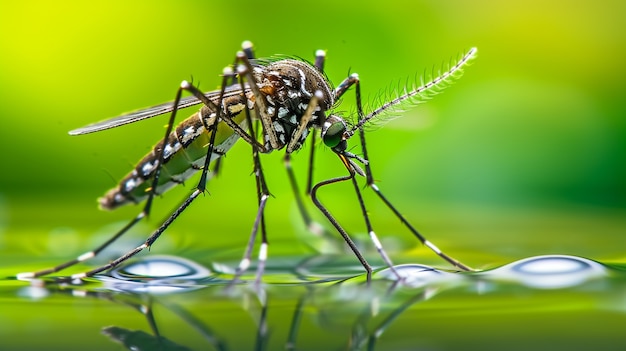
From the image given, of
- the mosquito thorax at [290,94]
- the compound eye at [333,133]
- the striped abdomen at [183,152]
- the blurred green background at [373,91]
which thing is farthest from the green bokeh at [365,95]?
the compound eye at [333,133]

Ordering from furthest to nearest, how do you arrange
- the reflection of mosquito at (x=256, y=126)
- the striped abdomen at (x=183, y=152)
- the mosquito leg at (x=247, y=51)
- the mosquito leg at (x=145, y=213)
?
the mosquito leg at (x=247, y=51), the striped abdomen at (x=183, y=152), the reflection of mosquito at (x=256, y=126), the mosquito leg at (x=145, y=213)

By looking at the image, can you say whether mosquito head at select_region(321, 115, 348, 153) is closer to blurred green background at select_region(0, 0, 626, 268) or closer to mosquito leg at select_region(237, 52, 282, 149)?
mosquito leg at select_region(237, 52, 282, 149)

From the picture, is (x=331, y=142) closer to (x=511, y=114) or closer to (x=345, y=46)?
(x=345, y=46)

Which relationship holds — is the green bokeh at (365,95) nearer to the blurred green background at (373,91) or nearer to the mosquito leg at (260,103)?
the blurred green background at (373,91)

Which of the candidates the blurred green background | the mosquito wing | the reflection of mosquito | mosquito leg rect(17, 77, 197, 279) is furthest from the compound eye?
the blurred green background

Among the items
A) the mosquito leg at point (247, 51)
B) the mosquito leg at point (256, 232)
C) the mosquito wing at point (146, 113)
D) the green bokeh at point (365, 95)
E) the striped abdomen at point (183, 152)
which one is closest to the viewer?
the mosquito leg at point (256, 232)

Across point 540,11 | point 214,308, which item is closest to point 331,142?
point 214,308
